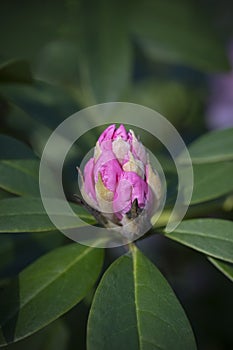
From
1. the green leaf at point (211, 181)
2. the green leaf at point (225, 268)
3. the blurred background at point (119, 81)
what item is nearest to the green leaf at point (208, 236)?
the green leaf at point (225, 268)

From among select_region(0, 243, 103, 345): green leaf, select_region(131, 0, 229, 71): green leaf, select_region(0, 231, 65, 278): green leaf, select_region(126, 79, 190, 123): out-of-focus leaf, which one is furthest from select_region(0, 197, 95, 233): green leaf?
select_region(126, 79, 190, 123): out-of-focus leaf

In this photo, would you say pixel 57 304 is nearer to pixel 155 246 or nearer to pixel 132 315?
pixel 132 315

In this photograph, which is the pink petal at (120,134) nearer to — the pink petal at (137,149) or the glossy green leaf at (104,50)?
the pink petal at (137,149)

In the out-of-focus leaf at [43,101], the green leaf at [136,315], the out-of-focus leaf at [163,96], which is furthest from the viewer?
the out-of-focus leaf at [163,96]

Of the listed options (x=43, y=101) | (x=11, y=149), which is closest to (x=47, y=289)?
(x=11, y=149)

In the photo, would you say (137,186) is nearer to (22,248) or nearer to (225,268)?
(225,268)
